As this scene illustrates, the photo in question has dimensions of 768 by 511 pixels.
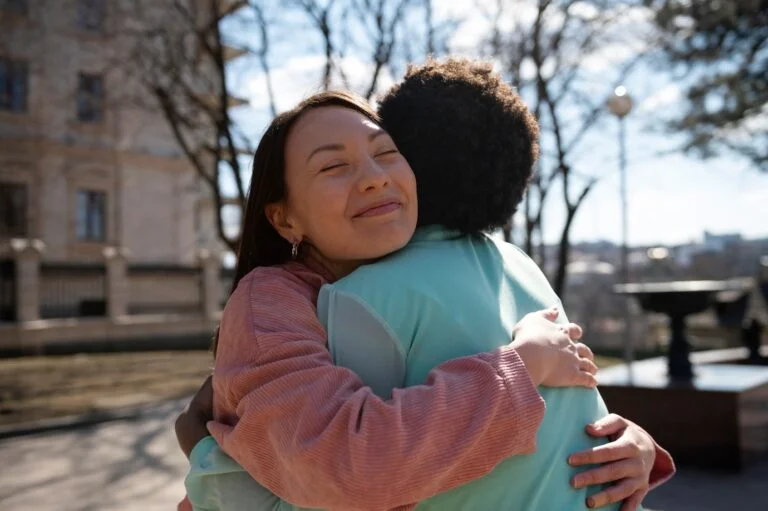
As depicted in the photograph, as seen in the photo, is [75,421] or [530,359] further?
[75,421]

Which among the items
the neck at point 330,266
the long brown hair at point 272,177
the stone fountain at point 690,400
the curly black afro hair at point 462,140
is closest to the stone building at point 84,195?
the stone fountain at point 690,400

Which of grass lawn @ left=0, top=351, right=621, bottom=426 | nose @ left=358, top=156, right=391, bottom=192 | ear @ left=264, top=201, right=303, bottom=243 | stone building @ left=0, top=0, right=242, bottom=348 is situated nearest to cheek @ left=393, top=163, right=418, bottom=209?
nose @ left=358, top=156, right=391, bottom=192

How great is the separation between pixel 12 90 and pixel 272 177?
28.5 m

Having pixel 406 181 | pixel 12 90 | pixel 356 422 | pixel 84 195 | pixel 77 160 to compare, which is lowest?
pixel 356 422

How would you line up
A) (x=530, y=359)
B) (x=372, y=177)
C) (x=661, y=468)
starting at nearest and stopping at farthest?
(x=530, y=359), (x=372, y=177), (x=661, y=468)

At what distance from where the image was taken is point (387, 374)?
125cm

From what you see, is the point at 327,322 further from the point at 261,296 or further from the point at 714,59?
the point at 714,59

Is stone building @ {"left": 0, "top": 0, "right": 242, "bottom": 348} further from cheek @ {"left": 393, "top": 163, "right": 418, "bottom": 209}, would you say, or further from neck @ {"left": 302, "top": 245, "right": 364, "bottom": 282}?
cheek @ {"left": 393, "top": 163, "right": 418, "bottom": 209}

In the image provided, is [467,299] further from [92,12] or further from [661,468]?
[92,12]

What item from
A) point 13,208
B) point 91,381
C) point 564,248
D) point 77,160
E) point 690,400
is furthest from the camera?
point 77,160

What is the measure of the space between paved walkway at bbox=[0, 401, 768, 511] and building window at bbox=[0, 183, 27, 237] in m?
19.7

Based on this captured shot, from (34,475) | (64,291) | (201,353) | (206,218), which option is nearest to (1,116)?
(64,291)

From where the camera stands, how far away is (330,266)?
60.1 inches

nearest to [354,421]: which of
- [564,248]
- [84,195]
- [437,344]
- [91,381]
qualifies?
[437,344]
